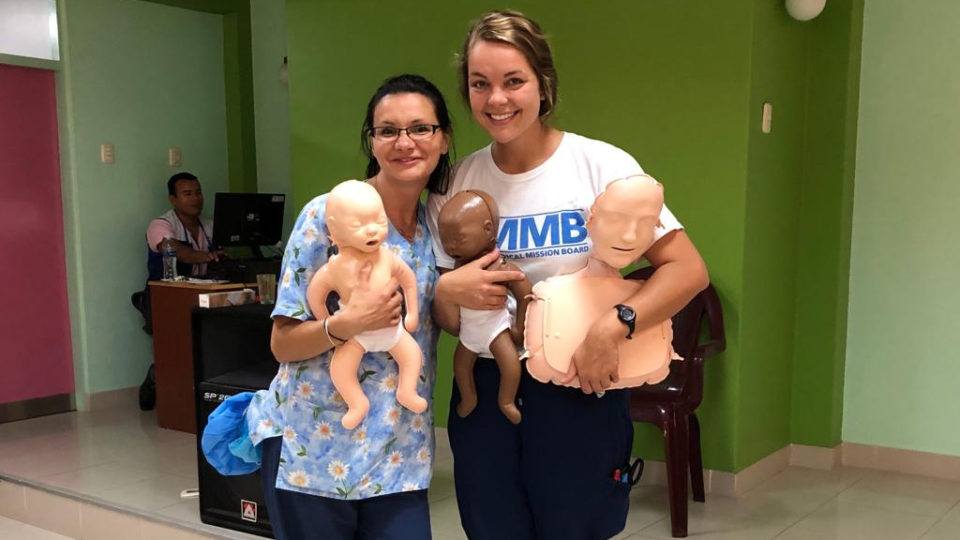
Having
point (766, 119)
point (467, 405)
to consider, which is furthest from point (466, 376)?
point (766, 119)

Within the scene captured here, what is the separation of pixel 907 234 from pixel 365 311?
302 centimetres

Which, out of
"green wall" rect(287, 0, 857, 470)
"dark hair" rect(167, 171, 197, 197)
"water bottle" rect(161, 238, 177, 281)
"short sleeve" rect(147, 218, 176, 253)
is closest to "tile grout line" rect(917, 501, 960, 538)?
"green wall" rect(287, 0, 857, 470)

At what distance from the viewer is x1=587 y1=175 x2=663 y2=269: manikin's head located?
1.42m

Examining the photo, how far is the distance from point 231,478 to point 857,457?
8.83 feet

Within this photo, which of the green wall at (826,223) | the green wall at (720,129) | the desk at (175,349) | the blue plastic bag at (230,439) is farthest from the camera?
the desk at (175,349)

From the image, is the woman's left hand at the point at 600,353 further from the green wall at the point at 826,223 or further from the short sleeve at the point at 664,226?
the green wall at the point at 826,223

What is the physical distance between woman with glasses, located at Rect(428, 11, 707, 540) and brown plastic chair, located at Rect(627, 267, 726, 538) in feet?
4.74

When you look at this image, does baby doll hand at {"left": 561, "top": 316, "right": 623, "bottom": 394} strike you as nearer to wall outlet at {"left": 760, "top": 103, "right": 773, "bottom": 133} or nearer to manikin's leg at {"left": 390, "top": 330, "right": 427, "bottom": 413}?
manikin's leg at {"left": 390, "top": 330, "right": 427, "bottom": 413}

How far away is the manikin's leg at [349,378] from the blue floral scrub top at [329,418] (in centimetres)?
4

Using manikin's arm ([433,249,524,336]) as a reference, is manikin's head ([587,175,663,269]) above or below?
above

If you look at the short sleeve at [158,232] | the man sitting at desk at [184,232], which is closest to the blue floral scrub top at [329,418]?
the man sitting at desk at [184,232]

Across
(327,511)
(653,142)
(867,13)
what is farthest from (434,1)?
(327,511)

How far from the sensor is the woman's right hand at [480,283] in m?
1.48

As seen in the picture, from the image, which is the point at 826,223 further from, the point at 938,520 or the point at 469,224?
the point at 469,224
